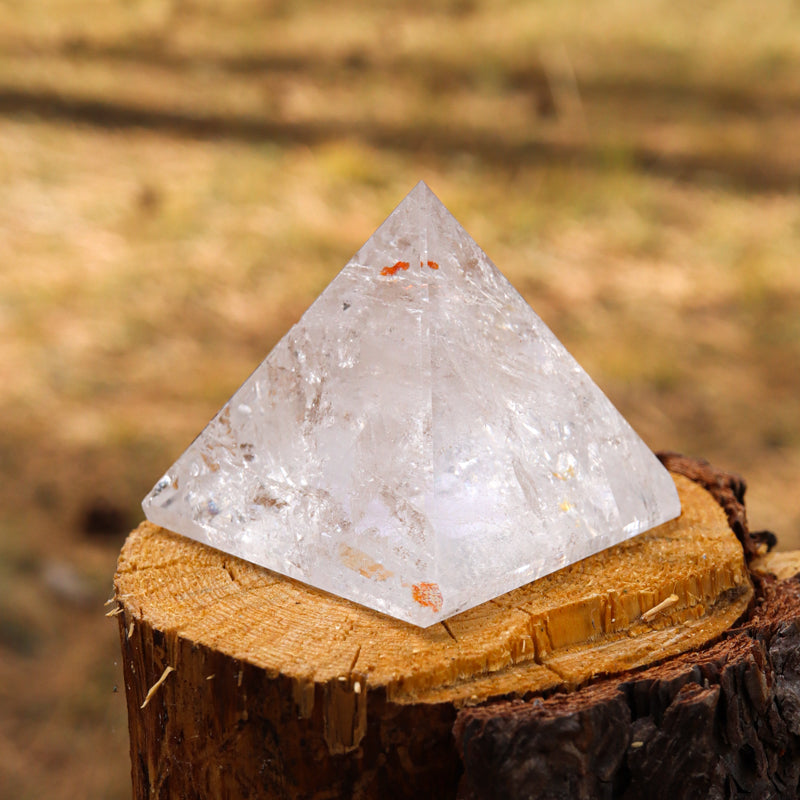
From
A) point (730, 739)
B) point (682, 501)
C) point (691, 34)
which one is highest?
point (691, 34)

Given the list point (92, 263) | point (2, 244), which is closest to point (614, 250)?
point (92, 263)

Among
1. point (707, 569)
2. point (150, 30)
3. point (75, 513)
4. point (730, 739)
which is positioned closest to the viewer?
point (730, 739)

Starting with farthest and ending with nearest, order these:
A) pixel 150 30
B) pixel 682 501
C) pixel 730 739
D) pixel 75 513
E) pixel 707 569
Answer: pixel 150 30 → pixel 75 513 → pixel 682 501 → pixel 707 569 → pixel 730 739

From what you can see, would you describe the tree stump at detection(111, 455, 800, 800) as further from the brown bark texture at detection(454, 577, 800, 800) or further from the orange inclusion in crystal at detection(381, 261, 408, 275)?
the orange inclusion in crystal at detection(381, 261, 408, 275)

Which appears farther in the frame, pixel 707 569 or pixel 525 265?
pixel 525 265

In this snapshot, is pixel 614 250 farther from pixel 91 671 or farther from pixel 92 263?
pixel 91 671

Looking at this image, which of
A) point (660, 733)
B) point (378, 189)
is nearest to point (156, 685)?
point (660, 733)

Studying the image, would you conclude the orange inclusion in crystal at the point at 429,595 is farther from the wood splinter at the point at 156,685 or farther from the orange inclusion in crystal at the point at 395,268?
the orange inclusion in crystal at the point at 395,268
